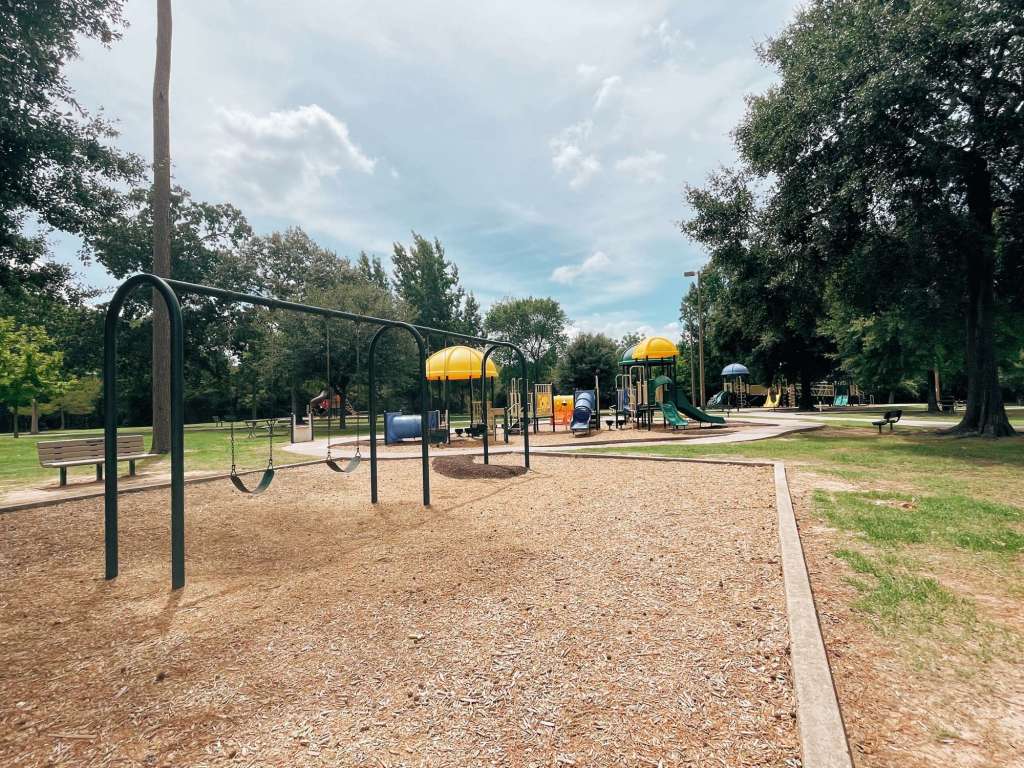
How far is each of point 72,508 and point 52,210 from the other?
925cm

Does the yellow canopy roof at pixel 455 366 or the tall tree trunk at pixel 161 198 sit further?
the yellow canopy roof at pixel 455 366

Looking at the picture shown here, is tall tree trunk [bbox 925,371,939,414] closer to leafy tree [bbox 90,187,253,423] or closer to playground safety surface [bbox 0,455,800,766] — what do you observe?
playground safety surface [bbox 0,455,800,766]

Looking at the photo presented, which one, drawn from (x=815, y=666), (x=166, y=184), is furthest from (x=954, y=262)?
(x=166, y=184)

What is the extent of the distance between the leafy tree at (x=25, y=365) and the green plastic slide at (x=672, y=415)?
3194 cm

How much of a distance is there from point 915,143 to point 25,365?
38.7 metres

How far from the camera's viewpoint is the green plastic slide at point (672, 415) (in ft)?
58.5

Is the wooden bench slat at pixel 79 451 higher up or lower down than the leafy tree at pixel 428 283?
lower down

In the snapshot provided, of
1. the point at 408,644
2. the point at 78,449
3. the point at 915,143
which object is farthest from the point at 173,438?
the point at 915,143

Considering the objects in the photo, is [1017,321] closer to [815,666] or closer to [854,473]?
[854,473]

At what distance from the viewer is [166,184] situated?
1360cm

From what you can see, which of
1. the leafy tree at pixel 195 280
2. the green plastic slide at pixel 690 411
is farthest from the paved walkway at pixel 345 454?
the leafy tree at pixel 195 280

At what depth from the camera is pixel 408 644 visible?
3059 mm

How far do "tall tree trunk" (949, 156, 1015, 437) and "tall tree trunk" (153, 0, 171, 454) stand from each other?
21.5 metres

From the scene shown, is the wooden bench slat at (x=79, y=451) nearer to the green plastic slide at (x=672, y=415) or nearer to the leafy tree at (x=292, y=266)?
the green plastic slide at (x=672, y=415)
